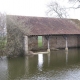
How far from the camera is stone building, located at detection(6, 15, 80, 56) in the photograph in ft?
60.0

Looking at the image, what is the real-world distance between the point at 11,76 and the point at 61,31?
14.4m

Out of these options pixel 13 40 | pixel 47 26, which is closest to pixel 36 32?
pixel 47 26

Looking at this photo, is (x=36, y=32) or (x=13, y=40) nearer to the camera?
(x=13, y=40)

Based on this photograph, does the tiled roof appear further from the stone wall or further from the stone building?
the stone wall

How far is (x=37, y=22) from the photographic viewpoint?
2439 centimetres

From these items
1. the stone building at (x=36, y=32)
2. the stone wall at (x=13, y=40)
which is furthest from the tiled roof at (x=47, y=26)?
the stone wall at (x=13, y=40)

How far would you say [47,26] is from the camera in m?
24.2

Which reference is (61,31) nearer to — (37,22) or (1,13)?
(37,22)

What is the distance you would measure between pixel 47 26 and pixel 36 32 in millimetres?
2910

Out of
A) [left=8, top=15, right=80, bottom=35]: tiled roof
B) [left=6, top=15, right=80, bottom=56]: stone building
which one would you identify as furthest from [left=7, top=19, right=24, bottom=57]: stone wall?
[left=8, top=15, right=80, bottom=35]: tiled roof

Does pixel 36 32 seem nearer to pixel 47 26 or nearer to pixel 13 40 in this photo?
pixel 47 26

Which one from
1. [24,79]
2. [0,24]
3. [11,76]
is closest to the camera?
[24,79]

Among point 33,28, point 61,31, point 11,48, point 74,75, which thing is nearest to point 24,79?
point 74,75

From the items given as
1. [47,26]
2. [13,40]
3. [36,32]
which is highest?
[47,26]
